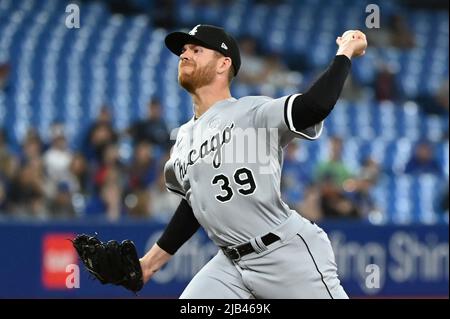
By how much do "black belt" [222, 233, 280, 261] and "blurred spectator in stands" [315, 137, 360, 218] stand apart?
505 centimetres

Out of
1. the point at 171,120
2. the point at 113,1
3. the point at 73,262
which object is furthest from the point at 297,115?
the point at 113,1

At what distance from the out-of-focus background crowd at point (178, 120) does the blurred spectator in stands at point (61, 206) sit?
1cm

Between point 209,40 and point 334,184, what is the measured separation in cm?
530

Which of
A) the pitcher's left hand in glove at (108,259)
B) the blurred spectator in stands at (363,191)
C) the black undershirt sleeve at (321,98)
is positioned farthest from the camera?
the blurred spectator in stands at (363,191)

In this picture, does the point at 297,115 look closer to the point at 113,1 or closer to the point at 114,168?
the point at 114,168

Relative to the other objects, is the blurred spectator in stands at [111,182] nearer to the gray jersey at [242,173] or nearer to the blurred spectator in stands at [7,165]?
the blurred spectator in stands at [7,165]

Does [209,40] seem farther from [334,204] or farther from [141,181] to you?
[334,204]

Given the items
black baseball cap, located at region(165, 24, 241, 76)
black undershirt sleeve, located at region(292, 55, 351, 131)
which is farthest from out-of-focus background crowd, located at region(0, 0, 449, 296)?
black undershirt sleeve, located at region(292, 55, 351, 131)

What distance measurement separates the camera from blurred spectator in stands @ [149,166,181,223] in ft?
30.4

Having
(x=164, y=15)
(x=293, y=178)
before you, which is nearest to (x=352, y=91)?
(x=164, y=15)

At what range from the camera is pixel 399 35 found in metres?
Result: 14.0

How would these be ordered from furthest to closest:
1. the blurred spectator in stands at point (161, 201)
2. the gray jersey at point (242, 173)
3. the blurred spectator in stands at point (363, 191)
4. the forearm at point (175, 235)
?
the blurred spectator in stands at point (363, 191), the blurred spectator in stands at point (161, 201), the forearm at point (175, 235), the gray jersey at point (242, 173)

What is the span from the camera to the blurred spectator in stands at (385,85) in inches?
502

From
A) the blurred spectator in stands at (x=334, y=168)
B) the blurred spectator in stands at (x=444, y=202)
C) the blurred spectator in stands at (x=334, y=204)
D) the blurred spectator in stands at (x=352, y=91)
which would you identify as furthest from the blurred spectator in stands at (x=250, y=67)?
the blurred spectator in stands at (x=334, y=204)
